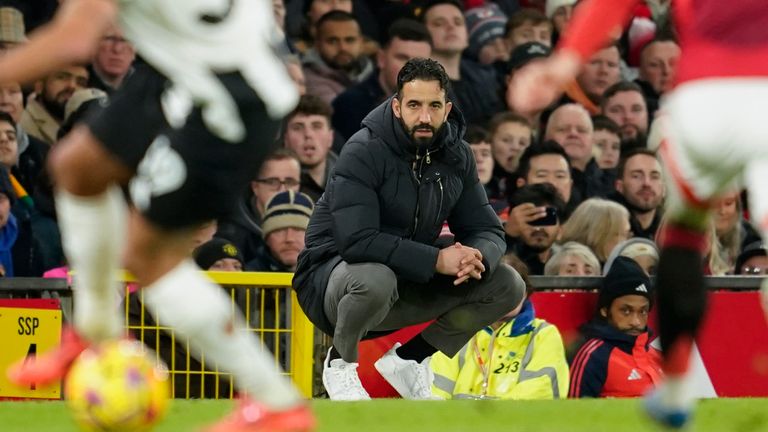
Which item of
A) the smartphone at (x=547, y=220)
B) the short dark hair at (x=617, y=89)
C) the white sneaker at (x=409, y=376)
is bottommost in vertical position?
the white sneaker at (x=409, y=376)

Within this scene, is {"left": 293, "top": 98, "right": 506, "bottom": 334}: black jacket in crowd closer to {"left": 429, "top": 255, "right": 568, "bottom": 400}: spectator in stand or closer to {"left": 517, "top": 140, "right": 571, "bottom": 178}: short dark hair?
{"left": 429, "top": 255, "right": 568, "bottom": 400}: spectator in stand

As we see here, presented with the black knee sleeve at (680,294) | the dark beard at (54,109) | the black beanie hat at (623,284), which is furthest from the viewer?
the dark beard at (54,109)

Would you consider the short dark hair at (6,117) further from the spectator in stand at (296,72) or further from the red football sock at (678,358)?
the red football sock at (678,358)

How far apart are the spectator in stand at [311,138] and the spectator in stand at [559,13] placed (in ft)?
12.9

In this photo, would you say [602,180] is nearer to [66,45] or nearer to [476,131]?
[476,131]

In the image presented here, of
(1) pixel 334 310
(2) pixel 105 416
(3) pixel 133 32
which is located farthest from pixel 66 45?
(1) pixel 334 310

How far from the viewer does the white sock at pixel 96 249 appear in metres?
6.12

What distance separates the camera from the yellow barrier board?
9680 mm

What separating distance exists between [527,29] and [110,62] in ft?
13.2

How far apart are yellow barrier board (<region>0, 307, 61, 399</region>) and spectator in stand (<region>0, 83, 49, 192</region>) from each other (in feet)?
5.70

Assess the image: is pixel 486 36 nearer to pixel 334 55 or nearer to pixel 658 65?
pixel 658 65

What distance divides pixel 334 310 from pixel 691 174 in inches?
137

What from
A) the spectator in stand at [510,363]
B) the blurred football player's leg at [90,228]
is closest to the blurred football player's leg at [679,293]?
the blurred football player's leg at [90,228]

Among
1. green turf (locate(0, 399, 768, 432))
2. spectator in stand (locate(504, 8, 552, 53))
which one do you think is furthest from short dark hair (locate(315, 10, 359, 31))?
green turf (locate(0, 399, 768, 432))
